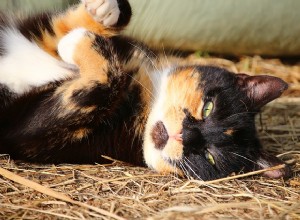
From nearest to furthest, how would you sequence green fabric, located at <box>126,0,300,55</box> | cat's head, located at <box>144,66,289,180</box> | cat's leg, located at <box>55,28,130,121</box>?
cat's leg, located at <box>55,28,130,121</box> → cat's head, located at <box>144,66,289,180</box> → green fabric, located at <box>126,0,300,55</box>

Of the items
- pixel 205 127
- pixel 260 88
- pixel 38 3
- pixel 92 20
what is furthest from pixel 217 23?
pixel 205 127

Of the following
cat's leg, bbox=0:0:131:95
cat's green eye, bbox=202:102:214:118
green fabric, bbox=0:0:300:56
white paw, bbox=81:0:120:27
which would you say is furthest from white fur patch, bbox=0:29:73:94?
green fabric, bbox=0:0:300:56

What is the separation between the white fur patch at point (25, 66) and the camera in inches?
81.0

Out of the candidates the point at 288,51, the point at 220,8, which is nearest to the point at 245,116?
the point at 220,8

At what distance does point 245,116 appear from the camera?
2178 mm

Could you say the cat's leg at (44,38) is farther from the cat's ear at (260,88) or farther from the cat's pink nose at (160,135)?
the cat's ear at (260,88)

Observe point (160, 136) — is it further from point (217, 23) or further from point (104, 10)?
point (217, 23)

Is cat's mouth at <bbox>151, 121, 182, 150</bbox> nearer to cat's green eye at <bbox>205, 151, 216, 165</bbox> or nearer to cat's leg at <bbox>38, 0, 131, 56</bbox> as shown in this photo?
cat's green eye at <bbox>205, 151, 216, 165</bbox>

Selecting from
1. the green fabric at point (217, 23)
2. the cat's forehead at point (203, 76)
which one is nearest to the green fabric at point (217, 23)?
the green fabric at point (217, 23)

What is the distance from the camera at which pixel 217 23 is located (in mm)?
4016

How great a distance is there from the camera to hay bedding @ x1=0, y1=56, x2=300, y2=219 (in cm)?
163

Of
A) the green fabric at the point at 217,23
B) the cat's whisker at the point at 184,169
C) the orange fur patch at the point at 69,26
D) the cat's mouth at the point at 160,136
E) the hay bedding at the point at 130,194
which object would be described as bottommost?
the hay bedding at the point at 130,194

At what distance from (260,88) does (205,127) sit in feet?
1.44

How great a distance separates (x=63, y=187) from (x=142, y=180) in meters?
0.38
